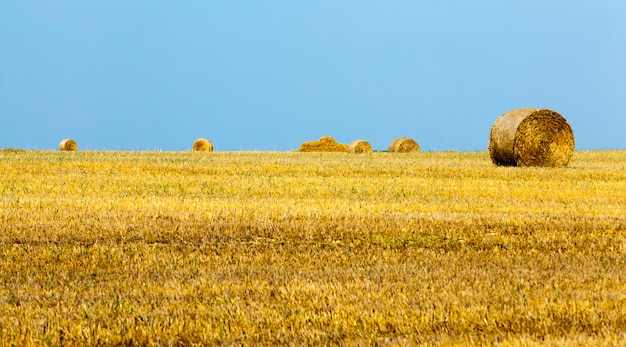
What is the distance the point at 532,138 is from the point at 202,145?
2687 cm

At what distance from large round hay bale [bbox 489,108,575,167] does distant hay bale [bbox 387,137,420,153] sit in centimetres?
1688

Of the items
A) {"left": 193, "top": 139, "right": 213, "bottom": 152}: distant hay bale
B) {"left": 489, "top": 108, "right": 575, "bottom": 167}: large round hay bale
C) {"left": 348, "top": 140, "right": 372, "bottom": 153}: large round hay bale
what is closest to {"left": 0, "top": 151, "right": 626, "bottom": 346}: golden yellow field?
{"left": 489, "top": 108, "right": 575, "bottom": 167}: large round hay bale

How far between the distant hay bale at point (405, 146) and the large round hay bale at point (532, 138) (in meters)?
16.9

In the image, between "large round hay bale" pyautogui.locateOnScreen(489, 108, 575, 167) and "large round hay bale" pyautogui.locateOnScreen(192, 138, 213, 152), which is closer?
"large round hay bale" pyautogui.locateOnScreen(489, 108, 575, 167)

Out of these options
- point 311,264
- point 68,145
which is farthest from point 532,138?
point 68,145

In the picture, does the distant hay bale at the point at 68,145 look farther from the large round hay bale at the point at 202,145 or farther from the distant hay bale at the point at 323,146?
the distant hay bale at the point at 323,146

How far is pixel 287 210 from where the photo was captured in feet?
49.6

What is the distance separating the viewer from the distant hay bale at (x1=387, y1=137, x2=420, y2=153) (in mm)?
46156

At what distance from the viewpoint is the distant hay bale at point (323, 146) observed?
49.4m

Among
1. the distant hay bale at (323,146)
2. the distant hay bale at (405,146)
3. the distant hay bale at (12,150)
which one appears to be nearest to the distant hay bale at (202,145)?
the distant hay bale at (323,146)

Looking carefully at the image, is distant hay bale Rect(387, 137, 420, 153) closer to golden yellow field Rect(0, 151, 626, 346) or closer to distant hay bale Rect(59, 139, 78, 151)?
distant hay bale Rect(59, 139, 78, 151)

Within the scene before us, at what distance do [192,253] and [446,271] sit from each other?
3.53 m

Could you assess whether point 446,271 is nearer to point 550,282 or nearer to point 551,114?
point 550,282

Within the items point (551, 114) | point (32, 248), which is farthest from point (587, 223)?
point (551, 114)
